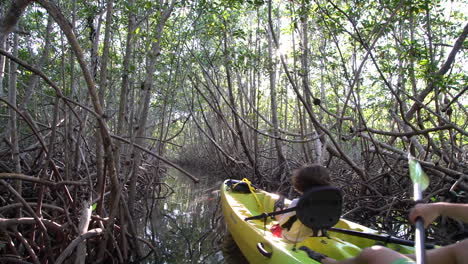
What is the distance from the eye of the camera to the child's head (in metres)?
2.42

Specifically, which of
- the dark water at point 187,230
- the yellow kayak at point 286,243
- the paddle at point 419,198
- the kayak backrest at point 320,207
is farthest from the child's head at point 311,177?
the dark water at point 187,230

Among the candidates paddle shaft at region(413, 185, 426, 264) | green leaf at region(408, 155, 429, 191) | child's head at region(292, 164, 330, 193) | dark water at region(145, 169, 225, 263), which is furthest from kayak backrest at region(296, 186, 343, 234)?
dark water at region(145, 169, 225, 263)

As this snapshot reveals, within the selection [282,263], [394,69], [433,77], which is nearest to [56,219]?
[282,263]

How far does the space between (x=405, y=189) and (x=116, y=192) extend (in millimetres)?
3496

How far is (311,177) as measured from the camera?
95.8 inches

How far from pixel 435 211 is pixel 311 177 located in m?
0.96

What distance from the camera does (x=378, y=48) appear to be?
5.13 meters

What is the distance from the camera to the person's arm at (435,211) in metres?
1.53

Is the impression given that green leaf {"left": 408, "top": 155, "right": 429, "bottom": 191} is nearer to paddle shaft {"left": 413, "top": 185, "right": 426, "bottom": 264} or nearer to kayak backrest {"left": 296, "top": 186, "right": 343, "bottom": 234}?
paddle shaft {"left": 413, "top": 185, "right": 426, "bottom": 264}

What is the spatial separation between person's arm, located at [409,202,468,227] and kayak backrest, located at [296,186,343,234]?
70 cm

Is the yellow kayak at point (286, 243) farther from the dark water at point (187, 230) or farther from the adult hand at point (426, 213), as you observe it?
the adult hand at point (426, 213)

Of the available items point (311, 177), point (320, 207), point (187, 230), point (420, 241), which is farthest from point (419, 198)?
point (187, 230)

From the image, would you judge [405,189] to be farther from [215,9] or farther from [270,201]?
[215,9]

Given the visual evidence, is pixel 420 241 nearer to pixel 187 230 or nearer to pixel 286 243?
pixel 286 243
